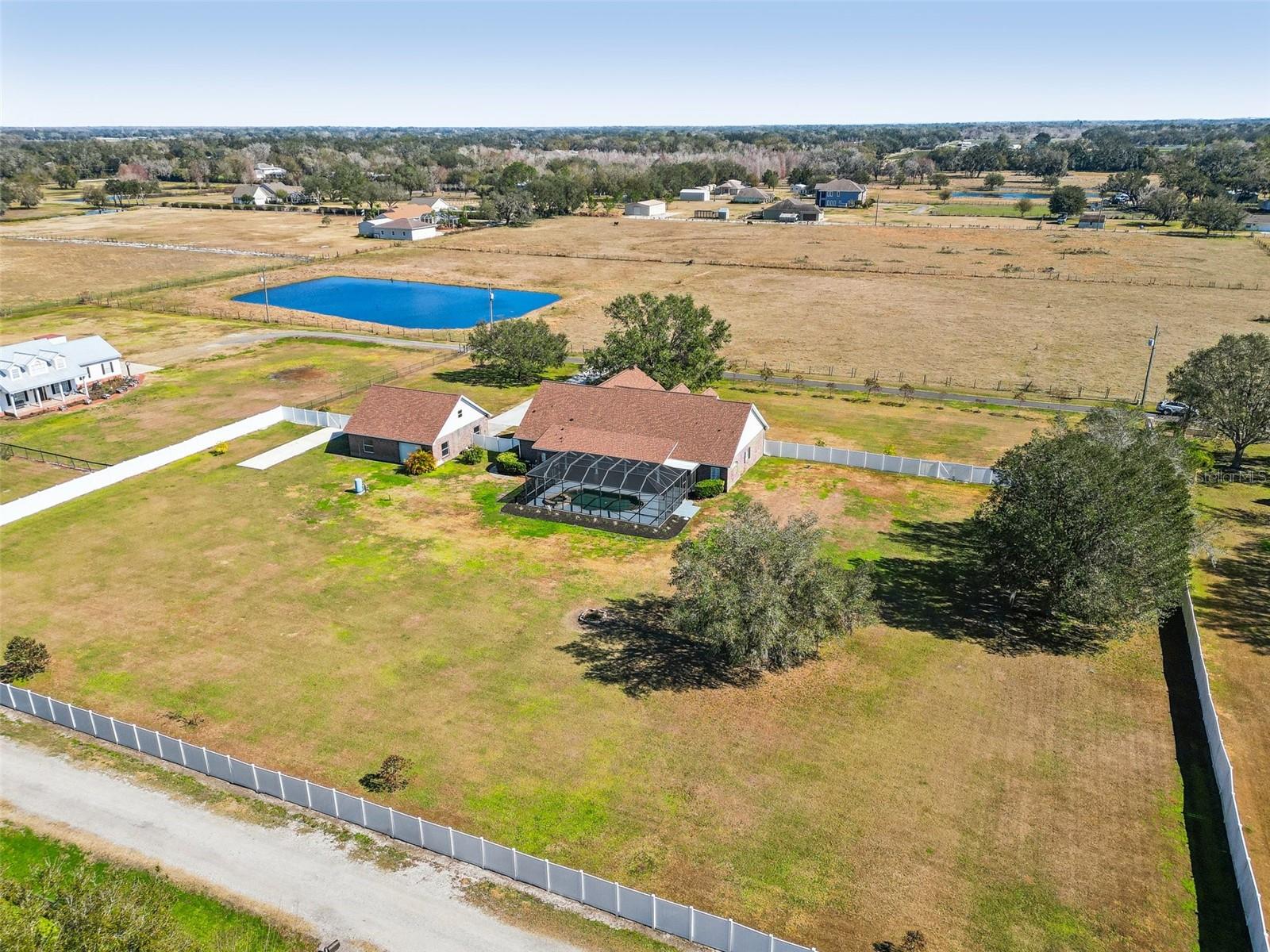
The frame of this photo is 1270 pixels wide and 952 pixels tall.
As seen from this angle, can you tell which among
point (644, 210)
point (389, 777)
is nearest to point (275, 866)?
point (389, 777)

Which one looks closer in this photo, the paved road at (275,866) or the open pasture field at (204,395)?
the paved road at (275,866)

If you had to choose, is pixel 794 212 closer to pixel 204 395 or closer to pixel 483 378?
pixel 483 378

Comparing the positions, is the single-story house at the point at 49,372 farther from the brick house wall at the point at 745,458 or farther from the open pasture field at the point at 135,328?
the brick house wall at the point at 745,458

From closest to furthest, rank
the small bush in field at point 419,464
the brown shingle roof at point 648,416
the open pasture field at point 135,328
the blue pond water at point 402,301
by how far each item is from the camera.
→ the brown shingle roof at point 648,416
the small bush in field at point 419,464
the open pasture field at point 135,328
the blue pond water at point 402,301

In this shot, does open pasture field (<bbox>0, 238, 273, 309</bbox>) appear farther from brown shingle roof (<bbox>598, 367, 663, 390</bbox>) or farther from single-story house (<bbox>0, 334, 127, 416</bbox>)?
brown shingle roof (<bbox>598, 367, 663, 390</bbox>)

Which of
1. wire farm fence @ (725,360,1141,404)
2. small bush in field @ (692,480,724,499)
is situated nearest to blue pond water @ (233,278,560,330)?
wire farm fence @ (725,360,1141,404)

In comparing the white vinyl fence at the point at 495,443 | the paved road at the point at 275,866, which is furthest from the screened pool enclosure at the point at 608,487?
the paved road at the point at 275,866
